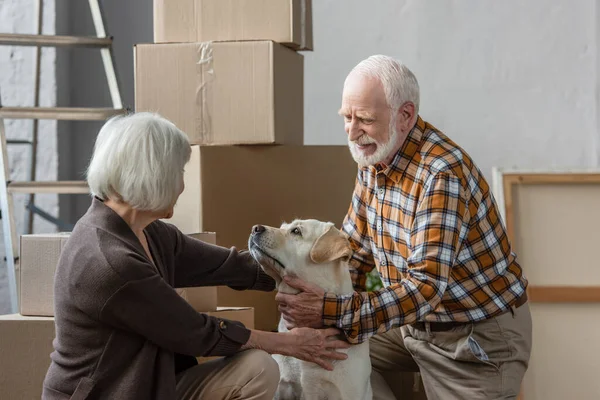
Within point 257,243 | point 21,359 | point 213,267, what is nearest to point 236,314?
point 213,267

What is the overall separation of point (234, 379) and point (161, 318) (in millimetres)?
259

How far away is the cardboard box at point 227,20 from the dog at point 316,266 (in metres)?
0.83

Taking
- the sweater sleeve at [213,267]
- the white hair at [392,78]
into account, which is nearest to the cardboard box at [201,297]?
the sweater sleeve at [213,267]

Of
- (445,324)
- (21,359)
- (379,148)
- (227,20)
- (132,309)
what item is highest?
(227,20)

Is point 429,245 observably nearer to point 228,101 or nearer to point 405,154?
point 405,154

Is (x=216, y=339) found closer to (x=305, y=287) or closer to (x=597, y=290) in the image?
(x=305, y=287)

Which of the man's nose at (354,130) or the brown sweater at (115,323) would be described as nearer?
the brown sweater at (115,323)

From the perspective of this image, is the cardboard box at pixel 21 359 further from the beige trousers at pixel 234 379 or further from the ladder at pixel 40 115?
the ladder at pixel 40 115

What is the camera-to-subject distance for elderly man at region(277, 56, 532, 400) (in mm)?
1990

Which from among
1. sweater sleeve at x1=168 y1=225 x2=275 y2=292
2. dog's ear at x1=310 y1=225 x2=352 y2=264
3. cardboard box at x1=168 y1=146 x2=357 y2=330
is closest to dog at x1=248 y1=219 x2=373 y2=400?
dog's ear at x1=310 y1=225 x2=352 y2=264

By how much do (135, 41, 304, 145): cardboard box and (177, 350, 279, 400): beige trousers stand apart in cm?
90

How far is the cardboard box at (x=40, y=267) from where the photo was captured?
7.35ft

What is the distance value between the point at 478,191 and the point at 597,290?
141 centimetres

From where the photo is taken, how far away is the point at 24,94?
3.59m
